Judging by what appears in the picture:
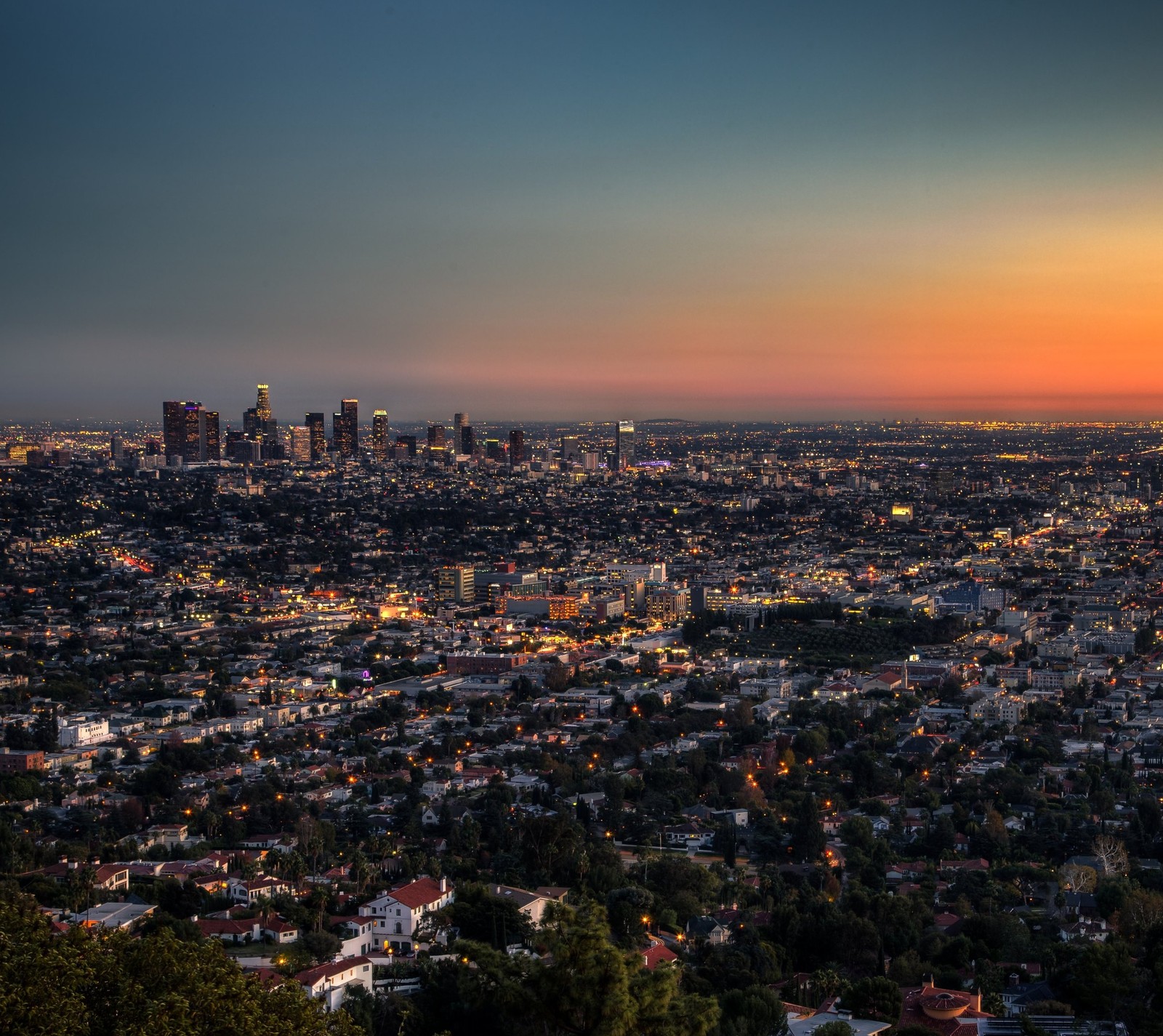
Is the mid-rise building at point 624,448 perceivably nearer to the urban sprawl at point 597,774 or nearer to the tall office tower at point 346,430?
the tall office tower at point 346,430

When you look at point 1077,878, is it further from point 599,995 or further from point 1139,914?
point 599,995

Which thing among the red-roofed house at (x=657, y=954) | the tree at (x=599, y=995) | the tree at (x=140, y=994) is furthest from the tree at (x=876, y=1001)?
the tree at (x=140, y=994)

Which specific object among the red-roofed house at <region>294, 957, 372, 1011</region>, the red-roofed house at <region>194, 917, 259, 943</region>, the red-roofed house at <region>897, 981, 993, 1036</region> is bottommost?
the red-roofed house at <region>194, 917, 259, 943</region>

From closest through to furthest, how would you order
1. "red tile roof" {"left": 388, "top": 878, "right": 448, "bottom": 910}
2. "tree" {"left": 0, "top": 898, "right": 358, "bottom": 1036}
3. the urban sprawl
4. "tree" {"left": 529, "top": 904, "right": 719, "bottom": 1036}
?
"tree" {"left": 0, "top": 898, "right": 358, "bottom": 1036} < "tree" {"left": 529, "top": 904, "right": 719, "bottom": 1036} < the urban sprawl < "red tile roof" {"left": 388, "top": 878, "right": 448, "bottom": 910}

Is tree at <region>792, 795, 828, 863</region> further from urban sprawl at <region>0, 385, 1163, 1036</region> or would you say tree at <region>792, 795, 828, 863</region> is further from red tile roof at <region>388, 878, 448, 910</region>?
red tile roof at <region>388, 878, 448, 910</region>

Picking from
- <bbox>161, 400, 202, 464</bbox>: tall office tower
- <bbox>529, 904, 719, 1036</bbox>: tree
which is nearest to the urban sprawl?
<bbox>529, 904, 719, 1036</bbox>: tree
